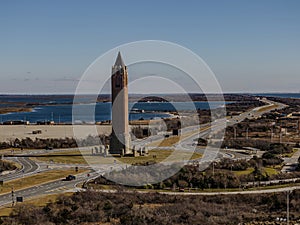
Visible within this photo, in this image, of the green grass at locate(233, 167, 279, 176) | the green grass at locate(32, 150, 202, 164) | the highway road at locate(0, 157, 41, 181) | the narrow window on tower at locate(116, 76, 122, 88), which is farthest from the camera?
the narrow window on tower at locate(116, 76, 122, 88)

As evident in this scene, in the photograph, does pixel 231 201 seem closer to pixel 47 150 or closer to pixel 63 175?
pixel 63 175

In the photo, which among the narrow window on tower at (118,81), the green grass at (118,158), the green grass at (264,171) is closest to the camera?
the green grass at (264,171)

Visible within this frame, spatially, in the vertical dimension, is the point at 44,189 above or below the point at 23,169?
below

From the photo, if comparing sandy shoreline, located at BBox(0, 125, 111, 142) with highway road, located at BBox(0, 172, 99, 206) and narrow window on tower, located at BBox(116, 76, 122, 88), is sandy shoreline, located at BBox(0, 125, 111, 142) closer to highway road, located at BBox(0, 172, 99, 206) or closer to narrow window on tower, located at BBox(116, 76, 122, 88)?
narrow window on tower, located at BBox(116, 76, 122, 88)

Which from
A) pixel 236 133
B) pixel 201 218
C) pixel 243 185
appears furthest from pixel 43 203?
pixel 236 133

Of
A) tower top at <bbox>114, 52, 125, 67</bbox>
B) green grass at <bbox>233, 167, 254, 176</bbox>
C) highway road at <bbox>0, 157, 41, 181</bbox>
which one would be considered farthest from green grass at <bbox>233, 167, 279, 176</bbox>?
tower top at <bbox>114, 52, 125, 67</bbox>

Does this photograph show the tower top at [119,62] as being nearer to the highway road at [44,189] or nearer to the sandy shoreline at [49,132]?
the highway road at [44,189]

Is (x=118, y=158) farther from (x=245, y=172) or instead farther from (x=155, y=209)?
(x=155, y=209)

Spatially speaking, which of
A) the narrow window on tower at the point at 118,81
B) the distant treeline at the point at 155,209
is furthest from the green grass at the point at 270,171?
the narrow window on tower at the point at 118,81

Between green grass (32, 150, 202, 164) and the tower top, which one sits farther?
the tower top

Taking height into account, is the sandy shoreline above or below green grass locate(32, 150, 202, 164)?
above

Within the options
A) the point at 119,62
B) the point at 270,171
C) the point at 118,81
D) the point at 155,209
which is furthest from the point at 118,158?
the point at 155,209
